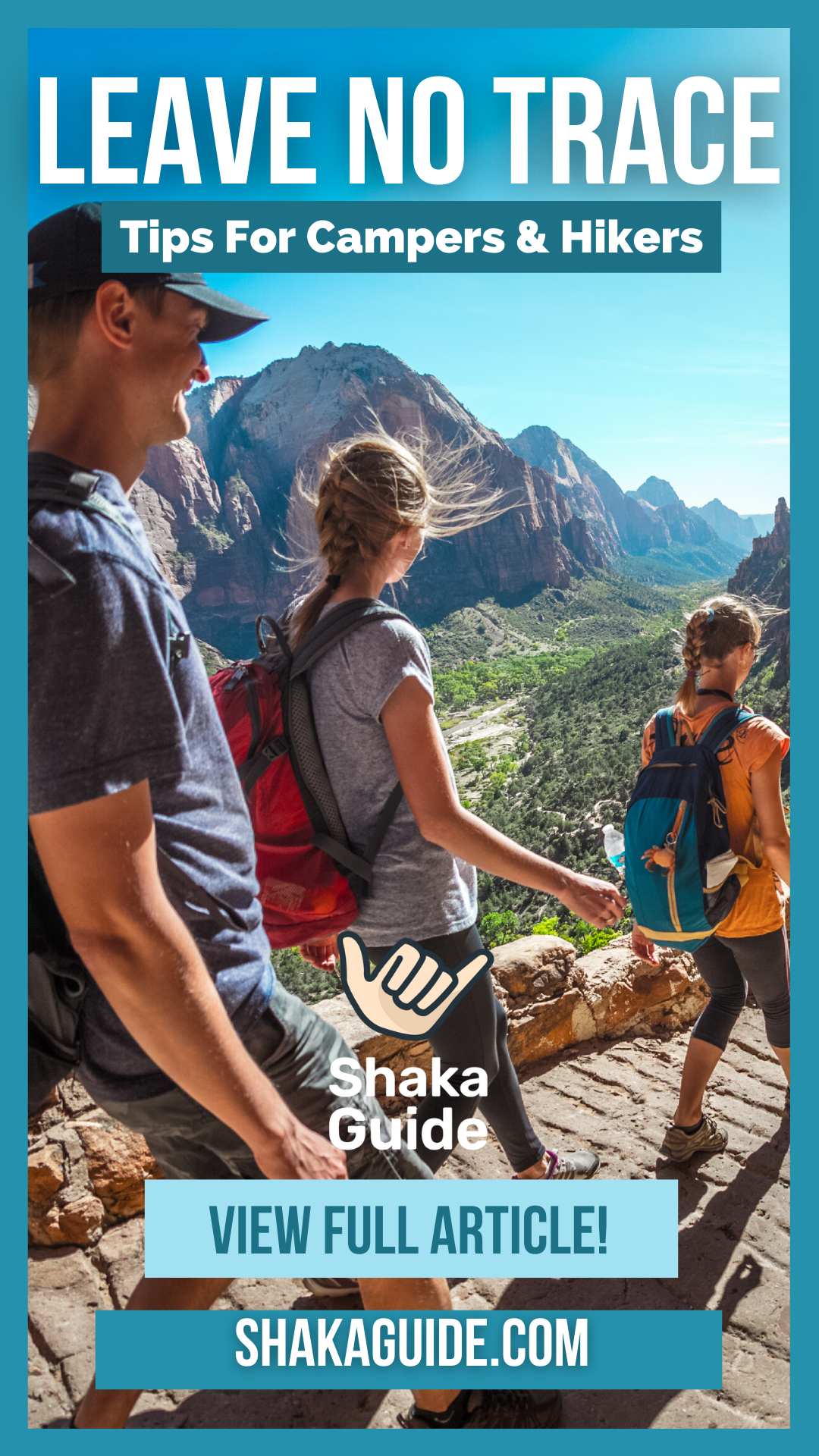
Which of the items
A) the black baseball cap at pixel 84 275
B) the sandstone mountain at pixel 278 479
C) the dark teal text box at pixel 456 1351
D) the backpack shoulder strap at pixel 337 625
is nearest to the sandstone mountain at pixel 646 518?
the sandstone mountain at pixel 278 479

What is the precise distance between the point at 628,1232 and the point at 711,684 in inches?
50.9

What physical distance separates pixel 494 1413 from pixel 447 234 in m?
2.58

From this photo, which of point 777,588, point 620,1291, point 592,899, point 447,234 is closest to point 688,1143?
point 620,1291

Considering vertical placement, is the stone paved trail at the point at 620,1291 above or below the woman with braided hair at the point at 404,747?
below

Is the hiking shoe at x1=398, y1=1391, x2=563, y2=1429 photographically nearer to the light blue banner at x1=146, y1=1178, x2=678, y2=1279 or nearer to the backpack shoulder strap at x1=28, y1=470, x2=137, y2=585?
the light blue banner at x1=146, y1=1178, x2=678, y2=1279

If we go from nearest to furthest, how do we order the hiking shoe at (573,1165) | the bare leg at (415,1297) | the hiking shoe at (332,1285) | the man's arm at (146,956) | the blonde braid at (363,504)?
the man's arm at (146,956) < the blonde braid at (363,504) < the bare leg at (415,1297) < the hiking shoe at (332,1285) < the hiking shoe at (573,1165)

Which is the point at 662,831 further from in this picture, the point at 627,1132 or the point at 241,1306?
the point at 241,1306

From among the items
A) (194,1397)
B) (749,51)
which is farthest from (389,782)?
(749,51)

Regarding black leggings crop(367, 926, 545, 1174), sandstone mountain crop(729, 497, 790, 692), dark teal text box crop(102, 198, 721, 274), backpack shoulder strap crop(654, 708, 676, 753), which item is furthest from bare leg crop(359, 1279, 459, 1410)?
dark teal text box crop(102, 198, 721, 274)

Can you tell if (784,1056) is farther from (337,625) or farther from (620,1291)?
(337,625)

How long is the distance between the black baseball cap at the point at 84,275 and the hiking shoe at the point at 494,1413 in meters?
2.28

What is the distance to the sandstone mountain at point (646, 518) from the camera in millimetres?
2469

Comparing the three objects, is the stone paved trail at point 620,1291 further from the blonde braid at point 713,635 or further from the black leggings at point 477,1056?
the blonde braid at point 713,635

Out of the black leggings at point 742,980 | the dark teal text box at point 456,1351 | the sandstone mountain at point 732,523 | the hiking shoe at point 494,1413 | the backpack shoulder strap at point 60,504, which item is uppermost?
the sandstone mountain at point 732,523
